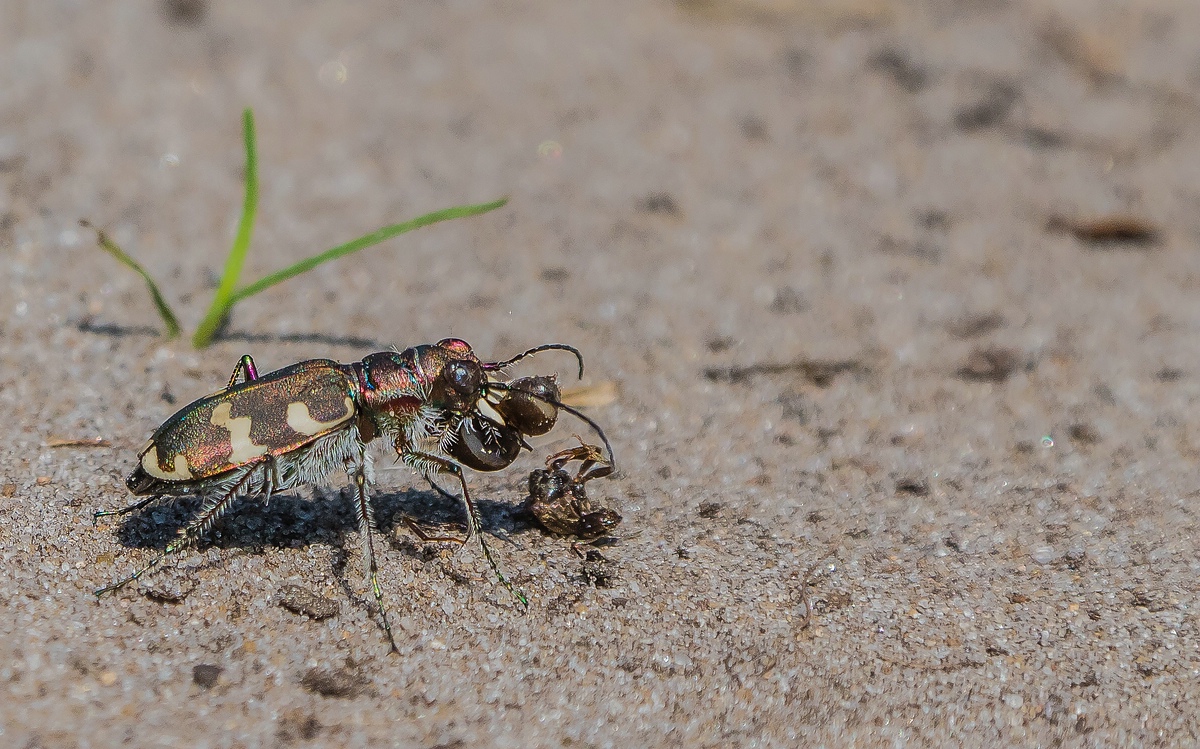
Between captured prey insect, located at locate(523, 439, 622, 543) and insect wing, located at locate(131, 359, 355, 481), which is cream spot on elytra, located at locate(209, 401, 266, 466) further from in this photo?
captured prey insect, located at locate(523, 439, 622, 543)

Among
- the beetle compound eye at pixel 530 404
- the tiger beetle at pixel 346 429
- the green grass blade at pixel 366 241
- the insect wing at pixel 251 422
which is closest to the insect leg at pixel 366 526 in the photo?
the tiger beetle at pixel 346 429

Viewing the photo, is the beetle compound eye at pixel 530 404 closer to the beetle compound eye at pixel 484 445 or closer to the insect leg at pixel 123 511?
the beetle compound eye at pixel 484 445

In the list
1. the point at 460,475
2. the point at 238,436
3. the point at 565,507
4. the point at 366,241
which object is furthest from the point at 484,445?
the point at 366,241

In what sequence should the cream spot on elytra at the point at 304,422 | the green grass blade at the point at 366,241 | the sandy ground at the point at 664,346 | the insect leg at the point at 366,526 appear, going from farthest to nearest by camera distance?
1. the green grass blade at the point at 366,241
2. the cream spot on elytra at the point at 304,422
3. the insect leg at the point at 366,526
4. the sandy ground at the point at 664,346

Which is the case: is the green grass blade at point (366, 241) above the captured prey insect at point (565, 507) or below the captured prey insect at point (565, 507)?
above

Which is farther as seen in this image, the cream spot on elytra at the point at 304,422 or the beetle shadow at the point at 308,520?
the beetle shadow at the point at 308,520

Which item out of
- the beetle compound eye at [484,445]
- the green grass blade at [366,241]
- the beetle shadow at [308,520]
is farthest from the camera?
the green grass blade at [366,241]

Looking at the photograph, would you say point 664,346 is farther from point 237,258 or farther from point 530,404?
point 237,258

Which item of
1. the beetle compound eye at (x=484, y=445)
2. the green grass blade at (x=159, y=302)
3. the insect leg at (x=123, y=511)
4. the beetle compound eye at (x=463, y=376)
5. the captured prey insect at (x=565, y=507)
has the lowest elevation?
the captured prey insect at (x=565, y=507)

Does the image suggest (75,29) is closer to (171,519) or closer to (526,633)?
(171,519)

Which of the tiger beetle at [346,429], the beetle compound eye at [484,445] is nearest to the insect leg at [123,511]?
the tiger beetle at [346,429]

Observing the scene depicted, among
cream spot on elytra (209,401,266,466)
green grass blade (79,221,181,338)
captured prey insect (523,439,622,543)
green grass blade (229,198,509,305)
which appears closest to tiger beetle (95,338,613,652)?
cream spot on elytra (209,401,266,466)
